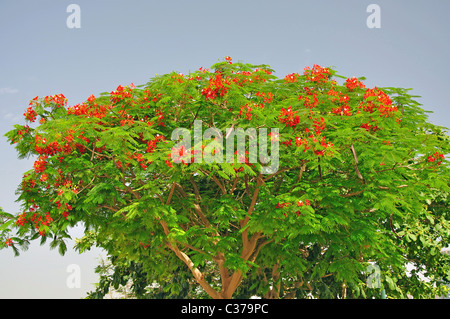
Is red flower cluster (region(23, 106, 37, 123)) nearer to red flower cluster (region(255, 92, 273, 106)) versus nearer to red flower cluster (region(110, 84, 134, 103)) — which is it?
red flower cluster (region(110, 84, 134, 103))

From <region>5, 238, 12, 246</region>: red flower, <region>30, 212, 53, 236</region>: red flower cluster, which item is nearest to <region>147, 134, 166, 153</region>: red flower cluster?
<region>30, 212, 53, 236</region>: red flower cluster

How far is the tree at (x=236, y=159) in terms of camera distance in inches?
387

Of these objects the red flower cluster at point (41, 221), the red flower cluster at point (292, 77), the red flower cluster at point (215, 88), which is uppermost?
the red flower cluster at point (292, 77)

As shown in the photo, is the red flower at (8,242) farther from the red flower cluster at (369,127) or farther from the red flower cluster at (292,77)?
the red flower cluster at (369,127)

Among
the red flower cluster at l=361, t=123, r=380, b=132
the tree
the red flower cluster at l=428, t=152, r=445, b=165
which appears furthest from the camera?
the red flower cluster at l=428, t=152, r=445, b=165

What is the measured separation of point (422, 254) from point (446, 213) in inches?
70.2

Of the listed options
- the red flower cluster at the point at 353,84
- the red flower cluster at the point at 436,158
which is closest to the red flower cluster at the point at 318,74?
the red flower cluster at the point at 353,84

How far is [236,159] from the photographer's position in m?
9.30

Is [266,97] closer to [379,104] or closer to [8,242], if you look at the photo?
[379,104]

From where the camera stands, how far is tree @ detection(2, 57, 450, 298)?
9.82 metres

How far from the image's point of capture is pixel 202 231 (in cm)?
1147

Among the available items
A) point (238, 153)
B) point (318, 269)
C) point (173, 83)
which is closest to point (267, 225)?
point (238, 153)

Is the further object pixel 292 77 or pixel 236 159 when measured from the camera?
pixel 292 77

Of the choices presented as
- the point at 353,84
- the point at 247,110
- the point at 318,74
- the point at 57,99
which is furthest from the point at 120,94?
the point at 353,84
